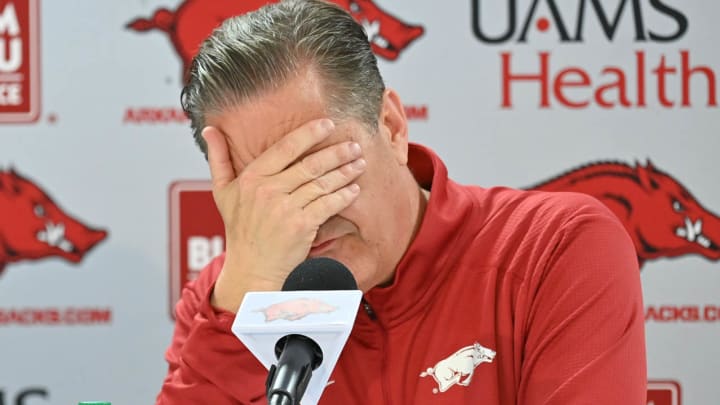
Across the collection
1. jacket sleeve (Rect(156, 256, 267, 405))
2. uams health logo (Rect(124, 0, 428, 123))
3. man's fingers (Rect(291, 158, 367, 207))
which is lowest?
jacket sleeve (Rect(156, 256, 267, 405))

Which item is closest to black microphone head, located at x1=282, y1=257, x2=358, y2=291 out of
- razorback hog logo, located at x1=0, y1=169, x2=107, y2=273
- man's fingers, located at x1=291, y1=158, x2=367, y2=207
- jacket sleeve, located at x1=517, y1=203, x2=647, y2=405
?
man's fingers, located at x1=291, y1=158, x2=367, y2=207

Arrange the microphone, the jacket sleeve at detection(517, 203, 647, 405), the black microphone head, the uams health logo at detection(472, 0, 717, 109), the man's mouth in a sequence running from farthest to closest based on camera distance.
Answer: the uams health logo at detection(472, 0, 717, 109) < the man's mouth < the jacket sleeve at detection(517, 203, 647, 405) < the black microphone head < the microphone

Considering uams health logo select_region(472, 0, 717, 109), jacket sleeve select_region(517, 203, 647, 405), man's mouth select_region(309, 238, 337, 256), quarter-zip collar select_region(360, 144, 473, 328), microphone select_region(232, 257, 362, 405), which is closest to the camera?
microphone select_region(232, 257, 362, 405)

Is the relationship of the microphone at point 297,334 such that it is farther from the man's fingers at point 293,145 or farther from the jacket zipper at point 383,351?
the jacket zipper at point 383,351

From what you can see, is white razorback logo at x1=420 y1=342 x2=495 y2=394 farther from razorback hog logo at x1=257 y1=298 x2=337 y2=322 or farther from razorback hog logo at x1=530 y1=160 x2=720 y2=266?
razorback hog logo at x1=530 y1=160 x2=720 y2=266

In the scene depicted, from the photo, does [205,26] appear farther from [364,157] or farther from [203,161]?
[364,157]

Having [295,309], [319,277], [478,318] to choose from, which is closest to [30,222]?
[478,318]

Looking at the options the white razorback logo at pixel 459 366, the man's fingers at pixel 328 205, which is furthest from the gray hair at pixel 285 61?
the white razorback logo at pixel 459 366

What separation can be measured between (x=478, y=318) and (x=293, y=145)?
0.39 metres

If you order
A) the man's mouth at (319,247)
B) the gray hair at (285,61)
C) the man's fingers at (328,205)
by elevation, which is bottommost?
the man's mouth at (319,247)

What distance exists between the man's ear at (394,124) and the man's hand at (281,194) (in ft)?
0.39

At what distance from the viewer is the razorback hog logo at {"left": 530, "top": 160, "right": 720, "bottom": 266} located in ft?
8.09

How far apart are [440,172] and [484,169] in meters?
0.88

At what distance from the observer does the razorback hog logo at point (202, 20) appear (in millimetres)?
2514
